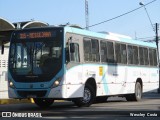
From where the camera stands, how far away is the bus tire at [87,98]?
1771cm

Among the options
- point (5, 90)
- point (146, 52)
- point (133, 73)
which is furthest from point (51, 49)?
point (5, 90)

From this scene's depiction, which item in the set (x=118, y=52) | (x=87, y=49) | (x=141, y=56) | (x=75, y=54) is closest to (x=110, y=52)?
(x=118, y=52)

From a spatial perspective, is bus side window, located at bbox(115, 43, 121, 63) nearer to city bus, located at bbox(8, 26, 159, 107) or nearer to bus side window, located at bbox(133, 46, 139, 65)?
city bus, located at bbox(8, 26, 159, 107)

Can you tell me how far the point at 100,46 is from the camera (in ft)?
62.7

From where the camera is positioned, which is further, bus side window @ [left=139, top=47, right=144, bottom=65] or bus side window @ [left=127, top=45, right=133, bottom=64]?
bus side window @ [left=139, top=47, right=144, bottom=65]

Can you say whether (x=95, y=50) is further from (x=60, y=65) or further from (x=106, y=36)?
(x=60, y=65)

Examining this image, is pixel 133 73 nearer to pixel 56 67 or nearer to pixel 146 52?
pixel 146 52

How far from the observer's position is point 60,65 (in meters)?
16.2

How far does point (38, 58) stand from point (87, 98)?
2.85 m

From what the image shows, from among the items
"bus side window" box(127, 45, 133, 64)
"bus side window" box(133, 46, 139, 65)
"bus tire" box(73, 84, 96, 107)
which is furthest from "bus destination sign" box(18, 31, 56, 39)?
"bus side window" box(133, 46, 139, 65)

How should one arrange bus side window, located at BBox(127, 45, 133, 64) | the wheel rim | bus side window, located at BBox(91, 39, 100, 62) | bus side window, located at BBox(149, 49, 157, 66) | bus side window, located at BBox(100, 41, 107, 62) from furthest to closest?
bus side window, located at BBox(149, 49, 157, 66) < bus side window, located at BBox(127, 45, 133, 64) < bus side window, located at BBox(100, 41, 107, 62) < bus side window, located at BBox(91, 39, 100, 62) < the wheel rim

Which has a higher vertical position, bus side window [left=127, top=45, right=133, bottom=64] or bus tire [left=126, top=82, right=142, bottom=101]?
bus side window [left=127, top=45, right=133, bottom=64]

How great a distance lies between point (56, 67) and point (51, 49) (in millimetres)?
717

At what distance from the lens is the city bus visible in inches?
642
